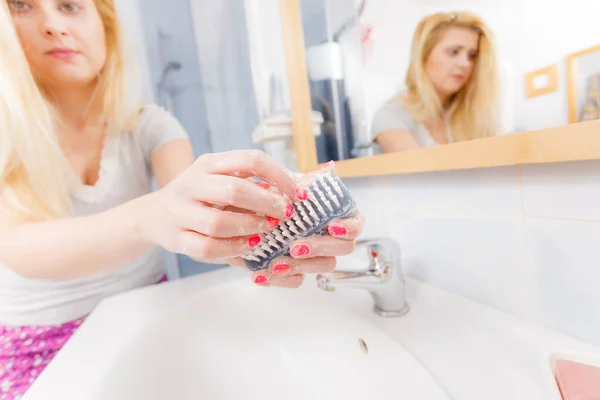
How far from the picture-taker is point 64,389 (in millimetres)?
283

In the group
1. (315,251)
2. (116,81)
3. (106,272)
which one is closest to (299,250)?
(315,251)

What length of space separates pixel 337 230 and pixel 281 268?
6cm

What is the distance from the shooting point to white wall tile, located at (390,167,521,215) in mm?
319

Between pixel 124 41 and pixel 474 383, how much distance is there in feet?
2.75

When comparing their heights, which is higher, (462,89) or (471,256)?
(462,89)

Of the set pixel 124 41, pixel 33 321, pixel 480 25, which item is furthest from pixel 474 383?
pixel 124 41

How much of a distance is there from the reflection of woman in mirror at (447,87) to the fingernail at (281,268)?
0.69 feet

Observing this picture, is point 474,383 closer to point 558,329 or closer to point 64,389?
point 558,329

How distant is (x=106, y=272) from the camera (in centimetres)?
56

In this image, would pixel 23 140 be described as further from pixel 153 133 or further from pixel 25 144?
pixel 153 133

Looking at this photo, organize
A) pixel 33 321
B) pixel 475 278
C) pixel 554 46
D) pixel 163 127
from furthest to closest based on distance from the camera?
pixel 163 127, pixel 33 321, pixel 475 278, pixel 554 46

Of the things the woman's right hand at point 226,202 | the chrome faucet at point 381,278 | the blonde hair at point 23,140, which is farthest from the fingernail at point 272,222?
the blonde hair at point 23,140

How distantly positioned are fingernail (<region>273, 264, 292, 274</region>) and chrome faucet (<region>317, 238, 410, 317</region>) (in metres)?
0.11

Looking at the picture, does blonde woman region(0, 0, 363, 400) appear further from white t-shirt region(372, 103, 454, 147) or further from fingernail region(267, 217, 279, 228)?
white t-shirt region(372, 103, 454, 147)
